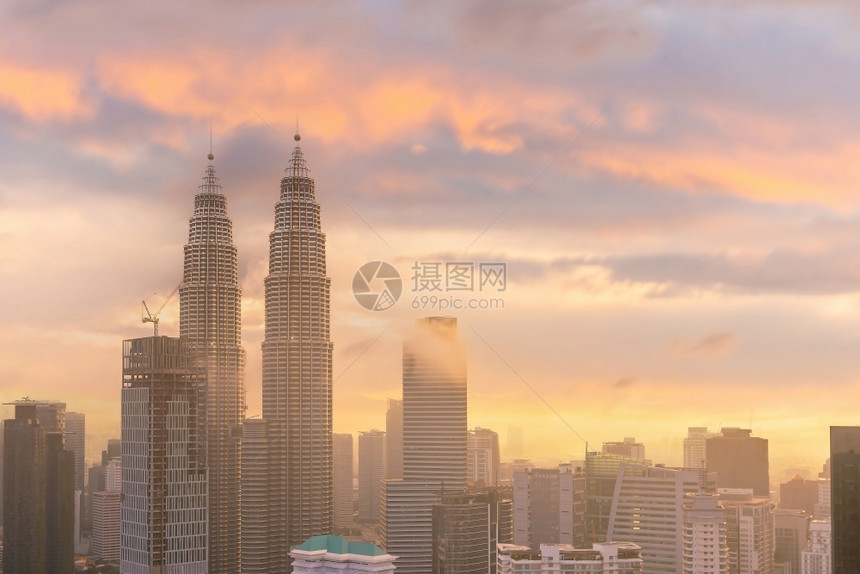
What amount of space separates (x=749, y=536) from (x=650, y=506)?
2240mm

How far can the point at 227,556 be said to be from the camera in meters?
26.7

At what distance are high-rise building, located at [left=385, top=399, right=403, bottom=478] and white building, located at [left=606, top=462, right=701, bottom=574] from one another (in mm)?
6359

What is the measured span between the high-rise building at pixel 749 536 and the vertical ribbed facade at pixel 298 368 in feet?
33.4

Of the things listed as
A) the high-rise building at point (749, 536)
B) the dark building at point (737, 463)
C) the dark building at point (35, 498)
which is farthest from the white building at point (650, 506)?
the dark building at point (35, 498)

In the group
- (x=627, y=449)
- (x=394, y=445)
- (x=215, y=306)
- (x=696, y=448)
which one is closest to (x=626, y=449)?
(x=627, y=449)

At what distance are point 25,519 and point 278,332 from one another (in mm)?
8383

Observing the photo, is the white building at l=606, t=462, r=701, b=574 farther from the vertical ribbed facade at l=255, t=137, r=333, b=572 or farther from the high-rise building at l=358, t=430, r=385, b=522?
the vertical ribbed facade at l=255, t=137, r=333, b=572

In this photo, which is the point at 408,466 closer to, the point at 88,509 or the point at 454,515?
the point at 454,515

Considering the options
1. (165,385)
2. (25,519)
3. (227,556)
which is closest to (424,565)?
(227,556)

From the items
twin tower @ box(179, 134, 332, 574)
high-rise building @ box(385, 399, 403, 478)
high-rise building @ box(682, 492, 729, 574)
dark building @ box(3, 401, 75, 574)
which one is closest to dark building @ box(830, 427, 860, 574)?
high-rise building @ box(682, 492, 729, 574)

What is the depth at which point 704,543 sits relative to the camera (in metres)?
19.1

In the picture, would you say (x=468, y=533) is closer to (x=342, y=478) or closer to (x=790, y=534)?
(x=342, y=478)

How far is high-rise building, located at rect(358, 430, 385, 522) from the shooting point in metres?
28.4

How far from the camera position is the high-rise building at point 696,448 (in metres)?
24.2
